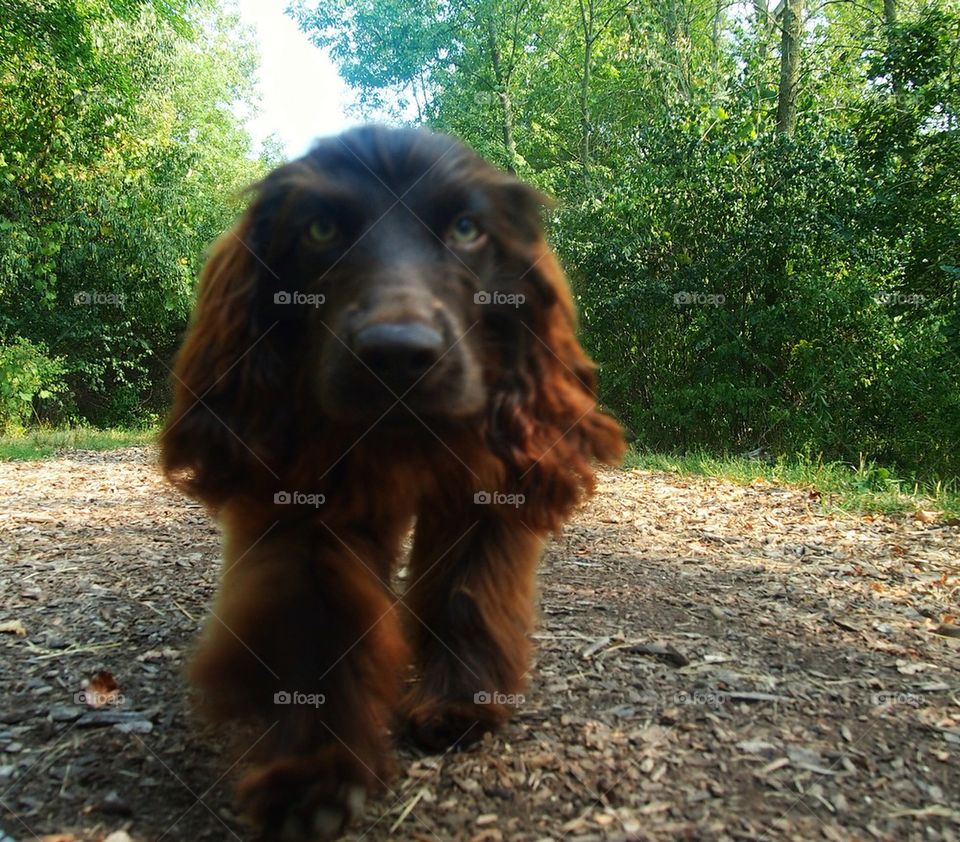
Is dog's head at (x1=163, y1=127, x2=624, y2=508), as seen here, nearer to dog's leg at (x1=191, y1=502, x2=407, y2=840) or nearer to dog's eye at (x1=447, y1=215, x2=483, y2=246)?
dog's eye at (x1=447, y1=215, x2=483, y2=246)

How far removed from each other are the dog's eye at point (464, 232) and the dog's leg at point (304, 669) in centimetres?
91

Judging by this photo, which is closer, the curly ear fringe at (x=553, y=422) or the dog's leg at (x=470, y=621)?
the dog's leg at (x=470, y=621)

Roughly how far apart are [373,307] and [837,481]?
5.85 meters

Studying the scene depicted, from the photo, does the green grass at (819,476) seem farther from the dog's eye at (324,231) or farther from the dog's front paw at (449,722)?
the dog's eye at (324,231)

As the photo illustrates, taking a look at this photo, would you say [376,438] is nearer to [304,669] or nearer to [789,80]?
[304,669]

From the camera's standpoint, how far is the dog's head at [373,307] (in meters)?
2.21

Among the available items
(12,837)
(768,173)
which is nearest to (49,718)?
(12,837)

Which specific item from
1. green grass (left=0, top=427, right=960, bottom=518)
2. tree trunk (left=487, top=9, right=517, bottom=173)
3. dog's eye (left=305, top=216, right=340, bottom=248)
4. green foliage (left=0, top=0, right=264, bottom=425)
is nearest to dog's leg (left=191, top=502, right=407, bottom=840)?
dog's eye (left=305, top=216, right=340, bottom=248)

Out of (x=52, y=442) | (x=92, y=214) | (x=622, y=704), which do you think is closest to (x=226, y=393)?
(x=622, y=704)

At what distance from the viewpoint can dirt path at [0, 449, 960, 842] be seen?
1994 millimetres

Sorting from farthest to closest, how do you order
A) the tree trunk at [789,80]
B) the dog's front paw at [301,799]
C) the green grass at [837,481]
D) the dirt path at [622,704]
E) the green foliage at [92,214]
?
the green foliage at [92,214], the tree trunk at [789,80], the green grass at [837,481], the dirt path at [622,704], the dog's front paw at [301,799]

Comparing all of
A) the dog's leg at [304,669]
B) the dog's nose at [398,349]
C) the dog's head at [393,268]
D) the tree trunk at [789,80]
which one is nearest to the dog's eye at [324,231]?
the dog's head at [393,268]

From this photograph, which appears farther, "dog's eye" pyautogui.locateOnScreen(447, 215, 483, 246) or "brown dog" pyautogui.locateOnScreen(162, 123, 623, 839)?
"dog's eye" pyautogui.locateOnScreen(447, 215, 483, 246)

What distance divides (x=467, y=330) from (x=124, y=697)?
5.42ft
